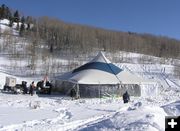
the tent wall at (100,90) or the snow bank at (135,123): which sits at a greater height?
the tent wall at (100,90)

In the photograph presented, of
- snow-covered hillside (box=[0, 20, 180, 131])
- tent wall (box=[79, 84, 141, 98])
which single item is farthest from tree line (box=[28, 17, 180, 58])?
tent wall (box=[79, 84, 141, 98])

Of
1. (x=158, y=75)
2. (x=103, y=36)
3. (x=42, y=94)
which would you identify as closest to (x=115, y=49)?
(x=103, y=36)

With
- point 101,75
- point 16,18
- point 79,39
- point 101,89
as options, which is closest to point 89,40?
point 79,39

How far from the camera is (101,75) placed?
2583 cm

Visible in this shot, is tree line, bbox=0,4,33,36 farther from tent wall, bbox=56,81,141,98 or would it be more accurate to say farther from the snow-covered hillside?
tent wall, bbox=56,81,141,98

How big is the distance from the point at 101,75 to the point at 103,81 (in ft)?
2.84

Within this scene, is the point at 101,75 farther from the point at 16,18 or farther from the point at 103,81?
the point at 16,18

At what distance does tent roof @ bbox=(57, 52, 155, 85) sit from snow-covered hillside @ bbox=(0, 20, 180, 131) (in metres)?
1.69

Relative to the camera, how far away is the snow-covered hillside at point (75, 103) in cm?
999

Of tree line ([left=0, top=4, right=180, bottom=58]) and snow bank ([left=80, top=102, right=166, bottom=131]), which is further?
tree line ([left=0, top=4, right=180, bottom=58])

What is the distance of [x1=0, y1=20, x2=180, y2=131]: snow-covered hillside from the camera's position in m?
9.99

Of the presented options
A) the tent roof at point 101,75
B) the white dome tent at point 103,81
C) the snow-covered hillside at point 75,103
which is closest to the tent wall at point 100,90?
the white dome tent at point 103,81

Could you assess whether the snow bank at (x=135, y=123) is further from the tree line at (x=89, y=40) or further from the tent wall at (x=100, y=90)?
the tree line at (x=89, y=40)

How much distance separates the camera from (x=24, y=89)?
26.3m
